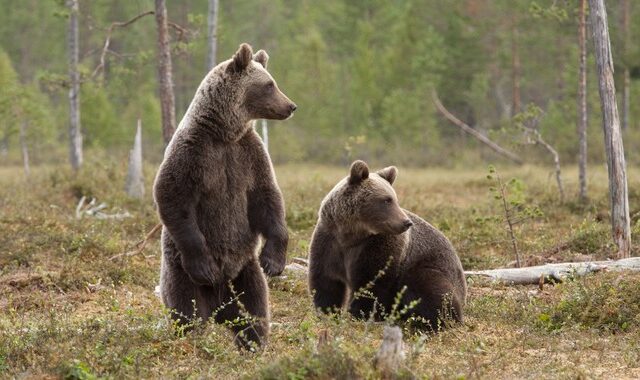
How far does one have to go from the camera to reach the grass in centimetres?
615

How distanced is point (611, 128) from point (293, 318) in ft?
17.1

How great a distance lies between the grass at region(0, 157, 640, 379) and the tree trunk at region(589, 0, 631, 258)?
53 cm

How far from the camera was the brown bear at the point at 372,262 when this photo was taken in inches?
315

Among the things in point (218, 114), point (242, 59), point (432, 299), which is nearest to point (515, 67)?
point (432, 299)

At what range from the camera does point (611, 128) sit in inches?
458

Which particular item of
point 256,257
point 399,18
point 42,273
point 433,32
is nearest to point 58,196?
point 42,273

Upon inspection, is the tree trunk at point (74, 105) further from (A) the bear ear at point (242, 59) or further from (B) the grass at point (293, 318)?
(A) the bear ear at point (242, 59)

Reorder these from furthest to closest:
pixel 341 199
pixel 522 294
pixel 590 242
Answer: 1. pixel 590 242
2. pixel 522 294
3. pixel 341 199

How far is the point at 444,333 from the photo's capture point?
25.4 feet

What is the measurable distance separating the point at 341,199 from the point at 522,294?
2.41 m

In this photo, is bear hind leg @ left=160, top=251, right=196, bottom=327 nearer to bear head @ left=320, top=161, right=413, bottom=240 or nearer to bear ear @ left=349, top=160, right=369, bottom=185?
bear head @ left=320, top=161, right=413, bottom=240

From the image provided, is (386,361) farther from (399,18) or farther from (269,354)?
(399,18)

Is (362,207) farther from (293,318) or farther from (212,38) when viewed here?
(212,38)

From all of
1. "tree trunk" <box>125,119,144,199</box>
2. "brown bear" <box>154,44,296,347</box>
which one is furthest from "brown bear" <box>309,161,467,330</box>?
"tree trunk" <box>125,119,144,199</box>
